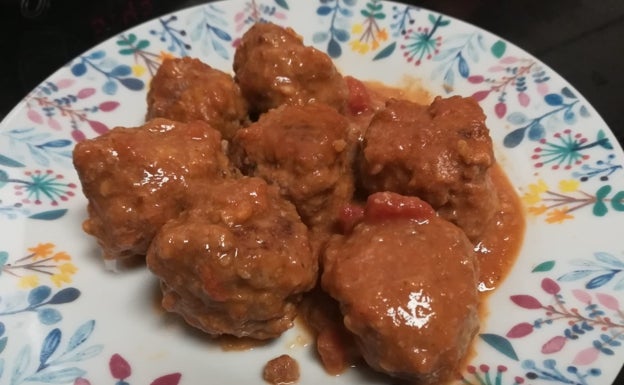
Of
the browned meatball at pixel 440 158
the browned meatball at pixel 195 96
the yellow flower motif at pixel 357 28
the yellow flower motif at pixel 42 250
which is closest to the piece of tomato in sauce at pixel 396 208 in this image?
the browned meatball at pixel 440 158

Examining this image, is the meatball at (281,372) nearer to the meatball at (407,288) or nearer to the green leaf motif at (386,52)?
the meatball at (407,288)

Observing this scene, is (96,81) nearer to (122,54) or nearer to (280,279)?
(122,54)

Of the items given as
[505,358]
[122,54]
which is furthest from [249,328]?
[122,54]

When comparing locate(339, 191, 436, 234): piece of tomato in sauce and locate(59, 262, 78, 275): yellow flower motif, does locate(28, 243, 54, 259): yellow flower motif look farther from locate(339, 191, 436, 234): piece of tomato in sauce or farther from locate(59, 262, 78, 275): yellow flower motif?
locate(339, 191, 436, 234): piece of tomato in sauce

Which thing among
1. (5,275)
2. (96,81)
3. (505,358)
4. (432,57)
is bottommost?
(5,275)

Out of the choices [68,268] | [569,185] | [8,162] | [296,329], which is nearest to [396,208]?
[296,329]

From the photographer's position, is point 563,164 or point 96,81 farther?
point 96,81

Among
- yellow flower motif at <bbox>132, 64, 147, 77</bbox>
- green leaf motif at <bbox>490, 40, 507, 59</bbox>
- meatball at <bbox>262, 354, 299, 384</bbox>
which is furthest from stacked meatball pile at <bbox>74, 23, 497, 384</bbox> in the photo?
green leaf motif at <bbox>490, 40, 507, 59</bbox>
